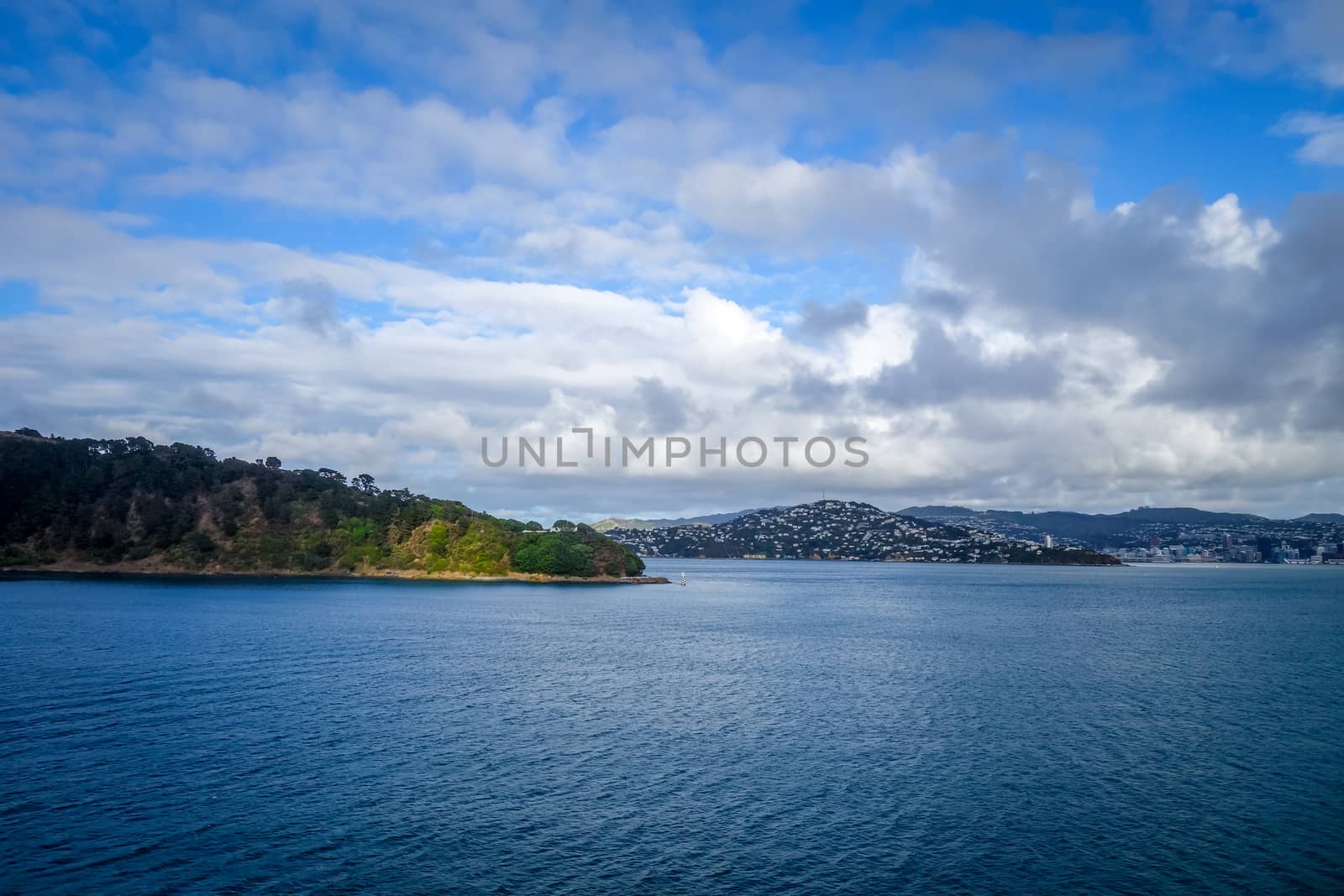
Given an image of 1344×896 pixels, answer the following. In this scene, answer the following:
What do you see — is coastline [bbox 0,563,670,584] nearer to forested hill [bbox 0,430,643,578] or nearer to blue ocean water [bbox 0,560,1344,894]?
forested hill [bbox 0,430,643,578]

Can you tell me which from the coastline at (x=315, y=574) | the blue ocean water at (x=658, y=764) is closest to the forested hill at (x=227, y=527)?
the coastline at (x=315, y=574)

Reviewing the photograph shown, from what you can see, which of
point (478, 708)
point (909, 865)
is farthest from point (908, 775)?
point (478, 708)

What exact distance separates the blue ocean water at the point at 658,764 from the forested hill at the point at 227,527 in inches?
3469

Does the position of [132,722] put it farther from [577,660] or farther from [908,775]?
[908,775]

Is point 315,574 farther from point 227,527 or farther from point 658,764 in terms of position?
point 658,764

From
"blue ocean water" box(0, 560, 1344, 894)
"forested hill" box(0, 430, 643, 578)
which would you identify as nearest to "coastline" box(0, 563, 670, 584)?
"forested hill" box(0, 430, 643, 578)

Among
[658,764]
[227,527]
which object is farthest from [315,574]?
[658,764]

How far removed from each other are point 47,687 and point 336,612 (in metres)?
48.0

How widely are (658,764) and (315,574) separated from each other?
144 m

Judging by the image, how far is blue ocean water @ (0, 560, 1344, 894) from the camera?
21.6m

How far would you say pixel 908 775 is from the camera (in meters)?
29.7

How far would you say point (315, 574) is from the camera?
156 metres

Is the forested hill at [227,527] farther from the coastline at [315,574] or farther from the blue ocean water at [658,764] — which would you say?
the blue ocean water at [658,764]

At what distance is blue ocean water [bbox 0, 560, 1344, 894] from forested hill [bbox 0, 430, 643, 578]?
8811 cm
